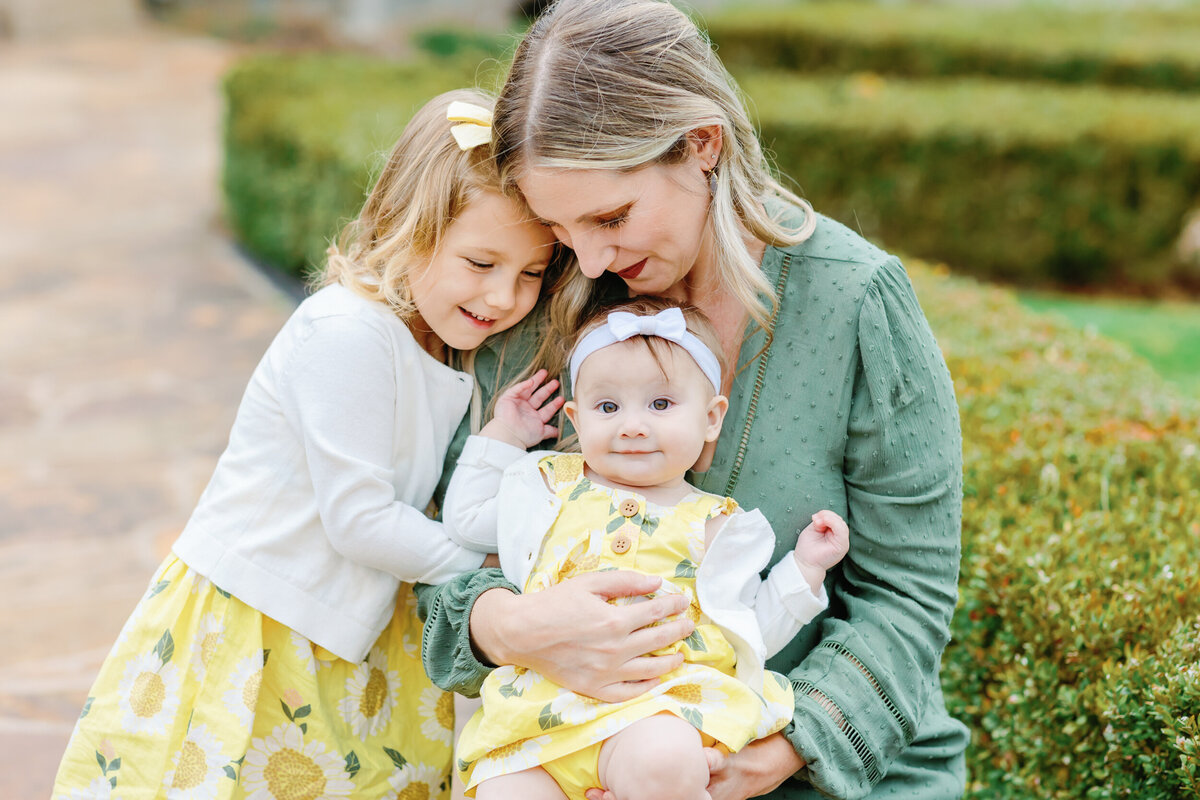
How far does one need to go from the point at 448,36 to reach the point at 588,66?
459 inches

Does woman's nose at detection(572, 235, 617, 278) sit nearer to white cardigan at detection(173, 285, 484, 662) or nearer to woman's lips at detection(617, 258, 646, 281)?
woman's lips at detection(617, 258, 646, 281)

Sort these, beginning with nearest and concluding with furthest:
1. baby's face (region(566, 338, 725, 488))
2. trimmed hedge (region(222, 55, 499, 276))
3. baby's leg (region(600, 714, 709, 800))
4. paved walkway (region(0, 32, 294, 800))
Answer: baby's leg (region(600, 714, 709, 800))
baby's face (region(566, 338, 725, 488))
paved walkway (region(0, 32, 294, 800))
trimmed hedge (region(222, 55, 499, 276))

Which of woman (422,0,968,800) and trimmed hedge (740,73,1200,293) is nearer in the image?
woman (422,0,968,800)

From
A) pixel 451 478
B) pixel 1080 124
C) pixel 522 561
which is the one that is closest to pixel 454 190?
pixel 451 478

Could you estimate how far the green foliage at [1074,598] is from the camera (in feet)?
7.27

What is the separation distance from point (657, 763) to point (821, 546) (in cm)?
47

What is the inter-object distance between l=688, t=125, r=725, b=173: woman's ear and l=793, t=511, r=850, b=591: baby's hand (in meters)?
0.62

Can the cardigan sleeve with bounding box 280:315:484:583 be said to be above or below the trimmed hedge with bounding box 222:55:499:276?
above

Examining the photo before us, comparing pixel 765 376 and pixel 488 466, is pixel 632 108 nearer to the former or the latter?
pixel 765 376

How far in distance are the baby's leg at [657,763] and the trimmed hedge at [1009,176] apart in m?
6.09

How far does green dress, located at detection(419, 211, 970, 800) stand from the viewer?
195 cm

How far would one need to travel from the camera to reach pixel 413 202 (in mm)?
2133

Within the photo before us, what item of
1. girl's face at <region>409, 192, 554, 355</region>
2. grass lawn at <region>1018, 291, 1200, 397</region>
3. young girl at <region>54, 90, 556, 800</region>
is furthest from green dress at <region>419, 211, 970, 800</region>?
grass lawn at <region>1018, 291, 1200, 397</region>

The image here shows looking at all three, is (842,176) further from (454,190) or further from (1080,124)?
(454,190)
